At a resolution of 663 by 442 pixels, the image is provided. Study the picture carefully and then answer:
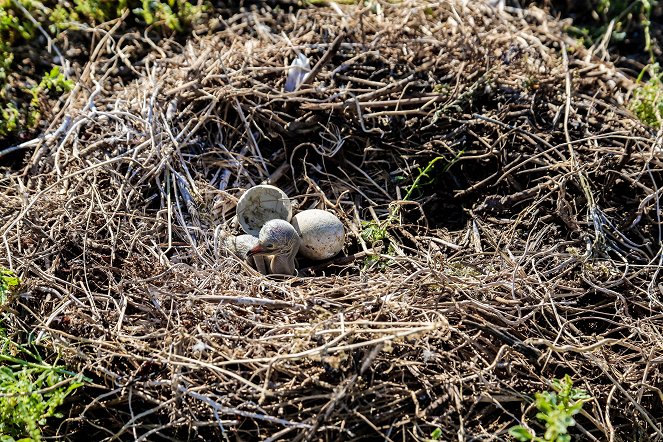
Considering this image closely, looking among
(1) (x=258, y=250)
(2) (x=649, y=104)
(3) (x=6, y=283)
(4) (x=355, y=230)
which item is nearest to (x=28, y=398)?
(3) (x=6, y=283)

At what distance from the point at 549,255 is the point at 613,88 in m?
1.50

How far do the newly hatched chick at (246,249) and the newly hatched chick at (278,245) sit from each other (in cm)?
5

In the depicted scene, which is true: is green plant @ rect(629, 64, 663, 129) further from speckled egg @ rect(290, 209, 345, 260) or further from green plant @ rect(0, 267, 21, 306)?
green plant @ rect(0, 267, 21, 306)

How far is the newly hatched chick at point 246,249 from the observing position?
344 centimetres

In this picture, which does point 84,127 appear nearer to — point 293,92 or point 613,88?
point 293,92

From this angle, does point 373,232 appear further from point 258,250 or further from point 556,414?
point 556,414

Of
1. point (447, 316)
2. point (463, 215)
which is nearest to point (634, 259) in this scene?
point (463, 215)

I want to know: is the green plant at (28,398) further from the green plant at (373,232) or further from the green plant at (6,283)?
the green plant at (373,232)

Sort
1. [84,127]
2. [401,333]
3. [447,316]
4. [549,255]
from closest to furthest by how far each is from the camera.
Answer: [401,333] < [447,316] < [549,255] < [84,127]

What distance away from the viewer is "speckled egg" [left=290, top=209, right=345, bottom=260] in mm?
3475

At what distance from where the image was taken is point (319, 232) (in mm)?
3469

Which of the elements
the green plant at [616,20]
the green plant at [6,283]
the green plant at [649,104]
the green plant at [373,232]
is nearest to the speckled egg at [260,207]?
the green plant at [373,232]

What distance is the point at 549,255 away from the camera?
3.39m

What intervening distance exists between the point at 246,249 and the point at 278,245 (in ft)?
0.79
